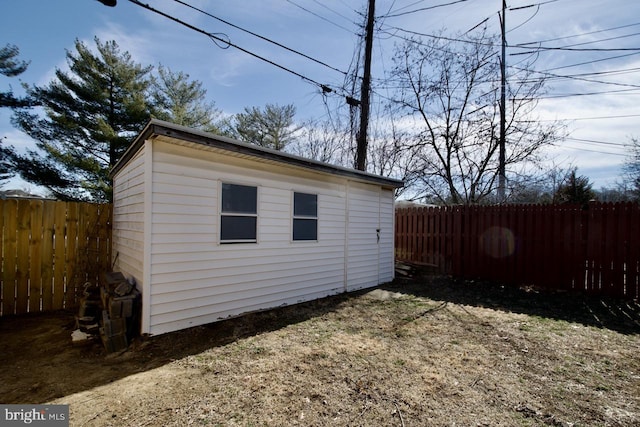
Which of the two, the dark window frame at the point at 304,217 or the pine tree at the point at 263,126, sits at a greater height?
the pine tree at the point at 263,126

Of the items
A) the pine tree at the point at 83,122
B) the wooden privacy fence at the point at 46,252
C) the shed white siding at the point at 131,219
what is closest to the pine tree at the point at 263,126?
the pine tree at the point at 83,122

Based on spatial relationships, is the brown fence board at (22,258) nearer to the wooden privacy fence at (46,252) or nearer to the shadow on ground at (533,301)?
the wooden privacy fence at (46,252)

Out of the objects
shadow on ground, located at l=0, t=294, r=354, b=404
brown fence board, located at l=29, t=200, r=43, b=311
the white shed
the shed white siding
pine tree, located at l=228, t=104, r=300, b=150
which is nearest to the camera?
shadow on ground, located at l=0, t=294, r=354, b=404

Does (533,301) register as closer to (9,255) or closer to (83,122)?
(9,255)

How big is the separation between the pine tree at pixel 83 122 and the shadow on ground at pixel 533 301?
Answer: 11336mm

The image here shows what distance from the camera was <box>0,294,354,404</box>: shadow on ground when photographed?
270 cm

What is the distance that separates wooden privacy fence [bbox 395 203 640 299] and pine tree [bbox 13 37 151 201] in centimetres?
1133

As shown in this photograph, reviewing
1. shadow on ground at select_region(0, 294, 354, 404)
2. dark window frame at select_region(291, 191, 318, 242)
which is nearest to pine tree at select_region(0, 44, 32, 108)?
shadow on ground at select_region(0, 294, 354, 404)

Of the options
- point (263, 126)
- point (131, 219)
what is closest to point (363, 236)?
point (131, 219)

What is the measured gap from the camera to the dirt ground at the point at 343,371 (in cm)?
232

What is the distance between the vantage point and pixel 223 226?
446 cm

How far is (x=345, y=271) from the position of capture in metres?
6.58

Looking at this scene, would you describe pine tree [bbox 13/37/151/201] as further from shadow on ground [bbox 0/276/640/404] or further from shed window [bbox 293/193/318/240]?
shed window [bbox 293/193/318/240]

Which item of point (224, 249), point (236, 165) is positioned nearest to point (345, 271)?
point (224, 249)
